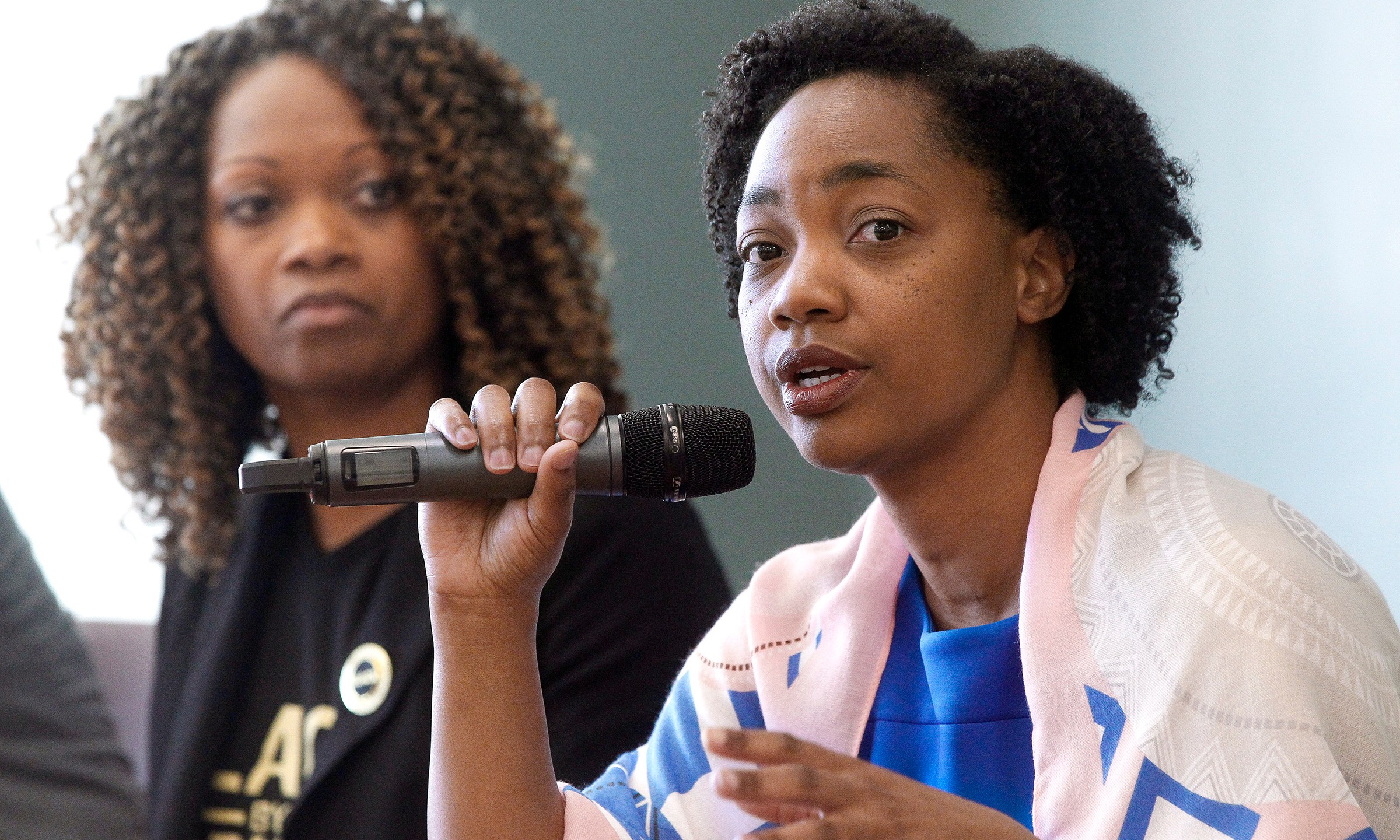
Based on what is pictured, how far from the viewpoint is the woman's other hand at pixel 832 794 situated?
0.89 metres

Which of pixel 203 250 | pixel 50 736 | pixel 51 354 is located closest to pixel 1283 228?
pixel 203 250

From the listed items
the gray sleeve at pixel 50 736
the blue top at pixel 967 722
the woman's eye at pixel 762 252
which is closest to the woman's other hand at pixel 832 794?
the blue top at pixel 967 722

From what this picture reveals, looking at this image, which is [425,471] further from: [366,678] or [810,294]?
[366,678]

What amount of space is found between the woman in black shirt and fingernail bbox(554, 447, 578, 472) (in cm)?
60

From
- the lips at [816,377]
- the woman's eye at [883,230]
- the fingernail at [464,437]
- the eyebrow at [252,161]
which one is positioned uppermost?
the eyebrow at [252,161]

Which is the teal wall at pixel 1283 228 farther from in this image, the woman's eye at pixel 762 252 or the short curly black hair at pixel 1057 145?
the woman's eye at pixel 762 252

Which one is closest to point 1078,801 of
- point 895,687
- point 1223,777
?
point 1223,777

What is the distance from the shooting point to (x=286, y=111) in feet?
6.43

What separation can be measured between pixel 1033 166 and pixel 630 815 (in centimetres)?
75

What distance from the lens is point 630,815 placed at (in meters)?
1.38

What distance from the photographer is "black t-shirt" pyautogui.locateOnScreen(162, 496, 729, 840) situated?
1.71m

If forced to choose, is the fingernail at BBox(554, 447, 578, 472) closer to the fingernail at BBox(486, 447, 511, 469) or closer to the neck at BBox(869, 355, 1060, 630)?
the fingernail at BBox(486, 447, 511, 469)

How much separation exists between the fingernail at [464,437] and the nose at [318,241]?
2.58 feet

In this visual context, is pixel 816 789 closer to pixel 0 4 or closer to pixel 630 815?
pixel 630 815
